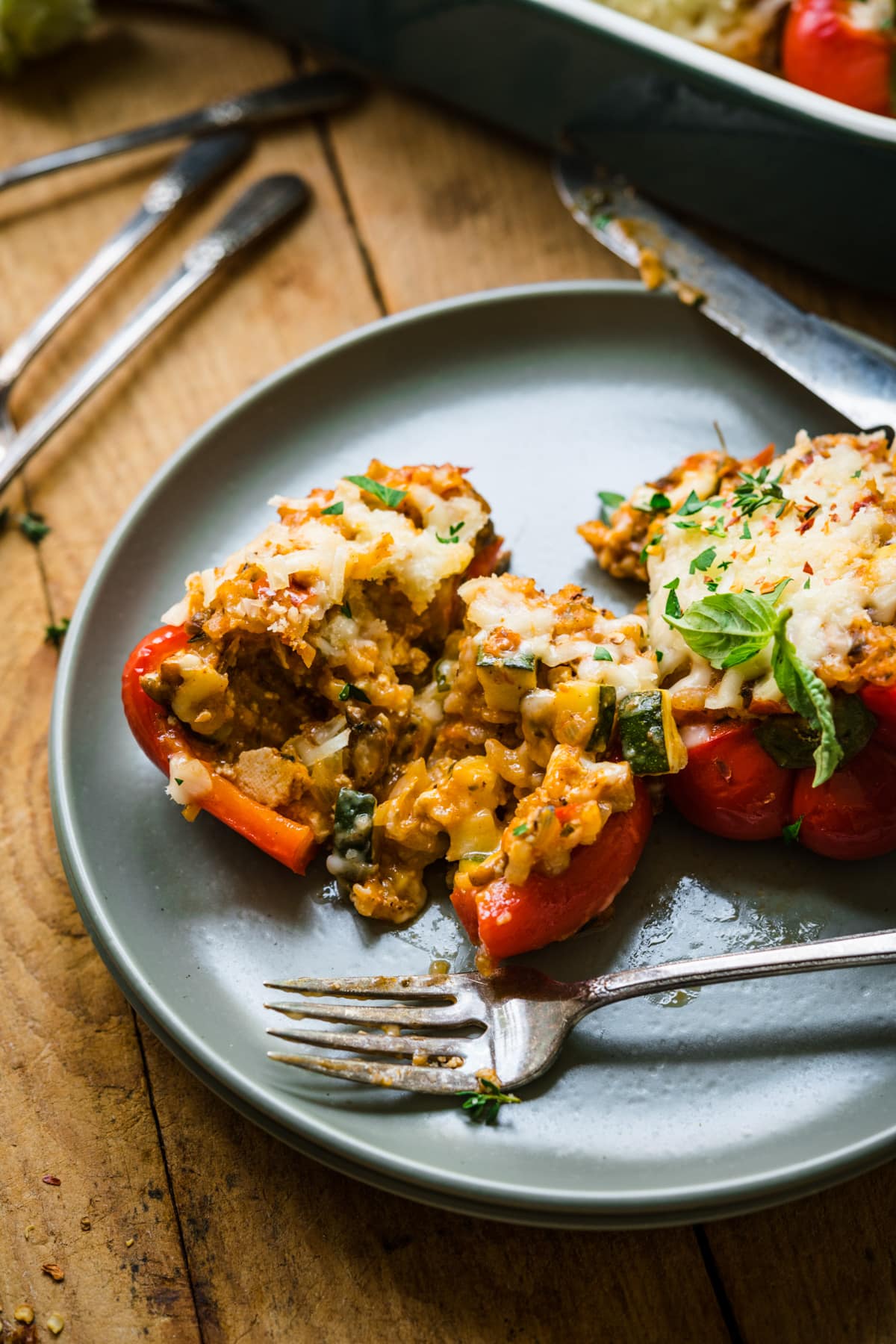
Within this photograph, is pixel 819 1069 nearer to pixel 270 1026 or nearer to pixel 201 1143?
pixel 270 1026

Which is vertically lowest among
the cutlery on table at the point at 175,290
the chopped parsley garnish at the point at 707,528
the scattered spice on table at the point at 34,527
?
Answer: the chopped parsley garnish at the point at 707,528

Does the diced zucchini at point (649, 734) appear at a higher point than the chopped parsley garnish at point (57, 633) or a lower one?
lower

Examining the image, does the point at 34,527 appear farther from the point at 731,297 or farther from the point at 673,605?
the point at 731,297

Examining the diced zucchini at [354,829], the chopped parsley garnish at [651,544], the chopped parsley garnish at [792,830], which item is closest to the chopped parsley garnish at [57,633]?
the diced zucchini at [354,829]

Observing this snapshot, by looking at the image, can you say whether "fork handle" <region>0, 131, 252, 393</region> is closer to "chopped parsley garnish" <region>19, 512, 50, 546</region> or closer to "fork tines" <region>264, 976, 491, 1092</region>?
"chopped parsley garnish" <region>19, 512, 50, 546</region>

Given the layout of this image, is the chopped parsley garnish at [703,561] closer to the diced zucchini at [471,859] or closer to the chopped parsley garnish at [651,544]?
the chopped parsley garnish at [651,544]

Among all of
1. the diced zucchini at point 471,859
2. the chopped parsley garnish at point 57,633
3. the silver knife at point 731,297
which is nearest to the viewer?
the diced zucchini at point 471,859

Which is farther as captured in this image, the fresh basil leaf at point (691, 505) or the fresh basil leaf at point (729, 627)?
the fresh basil leaf at point (691, 505)
